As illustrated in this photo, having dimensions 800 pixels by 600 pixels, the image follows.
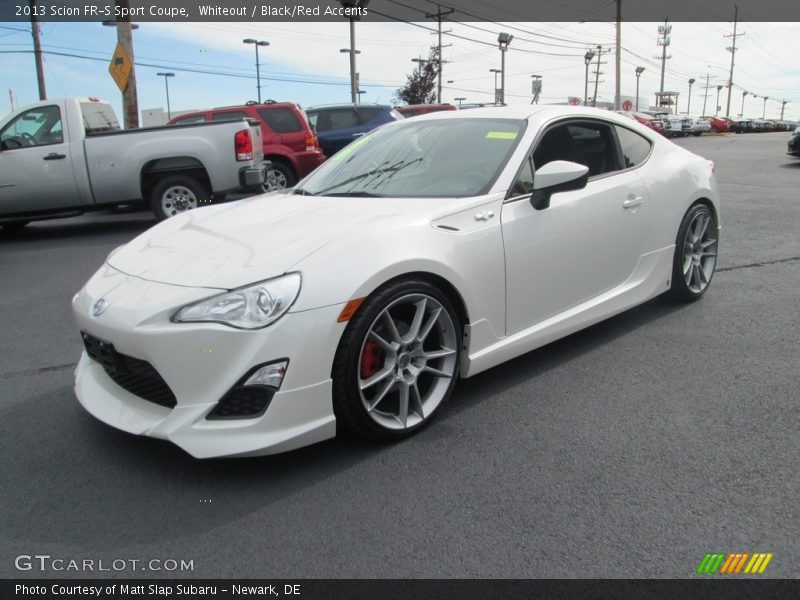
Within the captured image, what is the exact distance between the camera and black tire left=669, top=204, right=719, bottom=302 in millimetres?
4781

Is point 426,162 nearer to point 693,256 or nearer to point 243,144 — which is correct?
point 693,256

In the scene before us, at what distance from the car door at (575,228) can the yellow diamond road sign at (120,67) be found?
1177cm

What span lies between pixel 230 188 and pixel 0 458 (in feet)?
22.8

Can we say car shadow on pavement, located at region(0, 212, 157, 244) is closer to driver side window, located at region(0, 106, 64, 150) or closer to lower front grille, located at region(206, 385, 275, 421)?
driver side window, located at region(0, 106, 64, 150)

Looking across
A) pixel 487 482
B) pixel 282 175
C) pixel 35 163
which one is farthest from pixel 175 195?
pixel 487 482

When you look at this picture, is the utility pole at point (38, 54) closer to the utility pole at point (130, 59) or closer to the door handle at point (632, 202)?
the utility pole at point (130, 59)

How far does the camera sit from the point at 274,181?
11.5 metres

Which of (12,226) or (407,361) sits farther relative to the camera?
(12,226)

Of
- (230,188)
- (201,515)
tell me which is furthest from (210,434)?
(230,188)

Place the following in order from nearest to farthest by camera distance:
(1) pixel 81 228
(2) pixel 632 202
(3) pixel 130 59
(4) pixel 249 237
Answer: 1. (4) pixel 249 237
2. (2) pixel 632 202
3. (1) pixel 81 228
4. (3) pixel 130 59

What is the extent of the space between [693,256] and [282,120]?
8747 mm

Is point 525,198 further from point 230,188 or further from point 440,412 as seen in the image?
point 230,188

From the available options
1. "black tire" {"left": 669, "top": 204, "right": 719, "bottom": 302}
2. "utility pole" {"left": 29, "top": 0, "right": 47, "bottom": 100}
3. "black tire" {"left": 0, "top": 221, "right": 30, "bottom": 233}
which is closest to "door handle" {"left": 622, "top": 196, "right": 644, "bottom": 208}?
"black tire" {"left": 669, "top": 204, "right": 719, "bottom": 302}

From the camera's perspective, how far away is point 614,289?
13.8 feet
